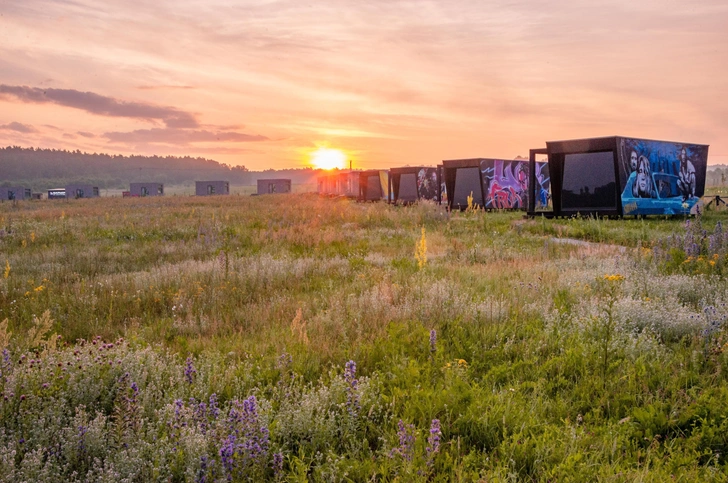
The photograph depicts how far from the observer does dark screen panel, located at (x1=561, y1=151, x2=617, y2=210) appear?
19.8 metres

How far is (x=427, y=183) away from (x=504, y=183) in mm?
8617

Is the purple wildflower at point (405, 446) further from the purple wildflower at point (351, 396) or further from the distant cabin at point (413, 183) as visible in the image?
the distant cabin at point (413, 183)

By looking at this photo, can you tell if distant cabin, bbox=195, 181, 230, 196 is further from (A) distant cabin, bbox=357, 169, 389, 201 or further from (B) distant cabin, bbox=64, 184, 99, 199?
(A) distant cabin, bbox=357, 169, 389, 201

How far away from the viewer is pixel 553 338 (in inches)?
205

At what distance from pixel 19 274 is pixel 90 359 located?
7.65 meters

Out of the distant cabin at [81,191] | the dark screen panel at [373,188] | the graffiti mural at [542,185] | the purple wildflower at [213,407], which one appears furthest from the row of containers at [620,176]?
the distant cabin at [81,191]

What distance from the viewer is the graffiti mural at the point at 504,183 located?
94.0 feet

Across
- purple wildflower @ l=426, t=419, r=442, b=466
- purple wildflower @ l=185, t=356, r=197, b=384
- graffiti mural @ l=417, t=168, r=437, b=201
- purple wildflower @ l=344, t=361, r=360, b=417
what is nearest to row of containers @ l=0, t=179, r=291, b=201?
graffiti mural @ l=417, t=168, r=437, b=201

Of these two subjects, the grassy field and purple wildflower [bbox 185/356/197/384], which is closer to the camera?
the grassy field

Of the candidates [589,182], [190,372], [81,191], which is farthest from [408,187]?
[81,191]

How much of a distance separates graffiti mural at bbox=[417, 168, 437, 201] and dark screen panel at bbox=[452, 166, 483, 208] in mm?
7704

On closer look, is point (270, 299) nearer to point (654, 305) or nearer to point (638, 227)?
point (654, 305)

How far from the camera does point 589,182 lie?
2039cm

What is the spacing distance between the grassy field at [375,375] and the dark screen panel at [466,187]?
64.3 feet
